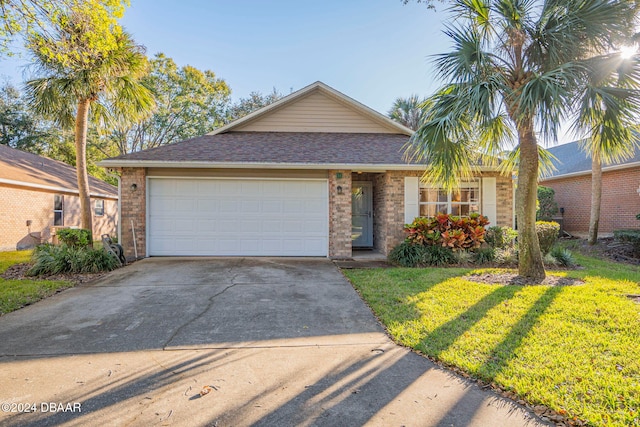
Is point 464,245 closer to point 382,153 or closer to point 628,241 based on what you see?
point 382,153

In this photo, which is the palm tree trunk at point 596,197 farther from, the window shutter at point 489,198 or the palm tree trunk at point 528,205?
the palm tree trunk at point 528,205

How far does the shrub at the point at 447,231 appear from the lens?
8070mm

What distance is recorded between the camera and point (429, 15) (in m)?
7.20

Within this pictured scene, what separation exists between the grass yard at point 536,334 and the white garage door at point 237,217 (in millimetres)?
3254

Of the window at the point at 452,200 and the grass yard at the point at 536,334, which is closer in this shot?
the grass yard at the point at 536,334

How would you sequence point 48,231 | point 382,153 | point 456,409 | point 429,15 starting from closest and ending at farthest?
point 456,409 < point 429,15 < point 382,153 < point 48,231

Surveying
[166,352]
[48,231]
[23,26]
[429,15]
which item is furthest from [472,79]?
[48,231]

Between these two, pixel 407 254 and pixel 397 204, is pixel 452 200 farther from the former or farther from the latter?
pixel 407 254

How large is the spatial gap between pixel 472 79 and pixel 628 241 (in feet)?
27.2

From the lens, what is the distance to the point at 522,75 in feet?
19.4

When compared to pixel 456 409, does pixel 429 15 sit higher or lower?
higher

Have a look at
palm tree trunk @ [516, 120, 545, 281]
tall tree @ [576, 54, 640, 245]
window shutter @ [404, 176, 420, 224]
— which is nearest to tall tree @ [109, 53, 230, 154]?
window shutter @ [404, 176, 420, 224]

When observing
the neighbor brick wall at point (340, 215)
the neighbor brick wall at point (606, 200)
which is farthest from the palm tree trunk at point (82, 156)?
the neighbor brick wall at point (606, 200)

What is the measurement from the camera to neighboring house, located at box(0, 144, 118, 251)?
11.7m
